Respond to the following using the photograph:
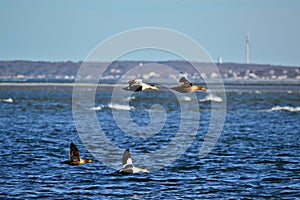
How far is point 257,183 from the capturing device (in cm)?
2762

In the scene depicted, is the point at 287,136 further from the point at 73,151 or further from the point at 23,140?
the point at 73,151

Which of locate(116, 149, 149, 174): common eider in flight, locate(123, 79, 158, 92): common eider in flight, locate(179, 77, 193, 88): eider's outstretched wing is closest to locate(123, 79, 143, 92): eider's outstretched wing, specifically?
locate(123, 79, 158, 92): common eider in flight

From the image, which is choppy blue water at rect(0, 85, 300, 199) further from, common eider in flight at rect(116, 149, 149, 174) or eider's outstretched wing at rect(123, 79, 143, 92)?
eider's outstretched wing at rect(123, 79, 143, 92)

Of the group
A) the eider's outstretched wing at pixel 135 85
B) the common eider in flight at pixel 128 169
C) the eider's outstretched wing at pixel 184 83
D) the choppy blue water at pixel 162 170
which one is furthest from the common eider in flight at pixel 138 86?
the choppy blue water at pixel 162 170

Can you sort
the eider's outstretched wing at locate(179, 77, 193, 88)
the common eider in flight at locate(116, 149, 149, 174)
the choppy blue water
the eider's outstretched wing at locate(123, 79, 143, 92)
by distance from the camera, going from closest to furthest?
the eider's outstretched wing at locate(123, 79, 143, 92) → the choppy blue water → the eider's outstretched wing at locate(179, 77, 193, 88) → the common eider in flight at locate(116, 149, 149, 174)

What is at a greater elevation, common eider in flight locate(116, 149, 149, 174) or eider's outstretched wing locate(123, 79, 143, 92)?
eider's outstretched wing locate(123, 79, 143, 92)

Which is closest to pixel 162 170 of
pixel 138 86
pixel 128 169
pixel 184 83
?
pixel 128 169

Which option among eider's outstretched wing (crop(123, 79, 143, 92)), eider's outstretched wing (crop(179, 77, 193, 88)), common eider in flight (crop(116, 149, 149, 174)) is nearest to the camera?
eider's outstretched wing (crop(123, 79, 143, 92))

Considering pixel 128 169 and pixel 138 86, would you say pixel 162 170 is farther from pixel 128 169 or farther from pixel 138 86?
pixel 138 86

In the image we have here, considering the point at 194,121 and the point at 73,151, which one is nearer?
the point at 73,151

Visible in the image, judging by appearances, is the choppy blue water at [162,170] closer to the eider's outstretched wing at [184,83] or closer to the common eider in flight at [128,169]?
the common eider in flight at [128,169]

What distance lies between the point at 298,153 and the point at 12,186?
16092 millimetres

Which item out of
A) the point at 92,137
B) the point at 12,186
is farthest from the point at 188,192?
the point at 92,137

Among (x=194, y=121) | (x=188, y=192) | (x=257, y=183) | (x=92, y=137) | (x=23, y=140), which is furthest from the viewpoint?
(x=194, y=121)
